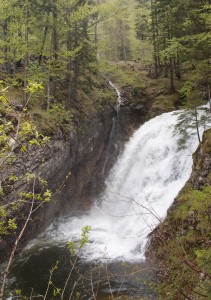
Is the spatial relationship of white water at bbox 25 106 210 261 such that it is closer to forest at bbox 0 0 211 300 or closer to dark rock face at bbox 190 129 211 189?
forest at bbox 0 0 211 300

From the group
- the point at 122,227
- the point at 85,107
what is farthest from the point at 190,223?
the point at 85,107

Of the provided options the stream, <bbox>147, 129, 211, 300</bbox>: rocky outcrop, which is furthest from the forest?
the stream

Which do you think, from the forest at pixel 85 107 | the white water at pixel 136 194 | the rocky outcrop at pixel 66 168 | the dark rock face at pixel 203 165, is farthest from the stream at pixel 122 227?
the dark rock face at pixel 203 165

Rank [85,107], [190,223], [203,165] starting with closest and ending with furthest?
[190,223] < [203,165] < [85,107]

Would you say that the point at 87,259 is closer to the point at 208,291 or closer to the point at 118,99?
the point at 208,291

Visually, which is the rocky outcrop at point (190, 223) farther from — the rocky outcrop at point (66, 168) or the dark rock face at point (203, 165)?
the rocky outcrop at point (66, 168)

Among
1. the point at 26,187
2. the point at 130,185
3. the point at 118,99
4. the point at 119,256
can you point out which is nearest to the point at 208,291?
the point at 119,256

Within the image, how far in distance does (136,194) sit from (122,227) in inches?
117

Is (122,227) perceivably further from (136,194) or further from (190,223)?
(190,223)

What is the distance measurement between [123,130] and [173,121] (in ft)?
15.7

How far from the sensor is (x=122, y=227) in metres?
16.2

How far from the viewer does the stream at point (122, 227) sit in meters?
11.1

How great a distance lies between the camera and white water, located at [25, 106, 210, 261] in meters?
14.1

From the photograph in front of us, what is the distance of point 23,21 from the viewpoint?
664 inches
